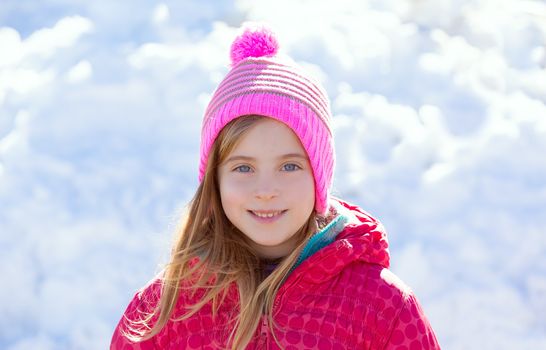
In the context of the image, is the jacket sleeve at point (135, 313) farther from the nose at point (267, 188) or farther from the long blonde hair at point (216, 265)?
the nose at point (267, 188)

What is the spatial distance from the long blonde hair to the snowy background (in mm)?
1646

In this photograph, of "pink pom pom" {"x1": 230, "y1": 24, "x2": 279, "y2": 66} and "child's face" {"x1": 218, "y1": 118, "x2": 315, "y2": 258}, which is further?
"pink pom pom" {"x1": 230, "y1": 24, "x2": 279, "y2": 66}

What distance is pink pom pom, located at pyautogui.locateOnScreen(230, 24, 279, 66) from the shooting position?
2.57 metres

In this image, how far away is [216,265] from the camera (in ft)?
8.18

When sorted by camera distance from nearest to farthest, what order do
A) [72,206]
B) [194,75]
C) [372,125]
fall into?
1. [72,206]
2. [372,125]
3. [194,75]

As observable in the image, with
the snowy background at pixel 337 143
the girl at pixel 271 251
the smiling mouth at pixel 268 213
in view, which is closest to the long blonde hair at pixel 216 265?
the girl at pixel 271 251

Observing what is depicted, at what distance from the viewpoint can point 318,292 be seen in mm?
2373

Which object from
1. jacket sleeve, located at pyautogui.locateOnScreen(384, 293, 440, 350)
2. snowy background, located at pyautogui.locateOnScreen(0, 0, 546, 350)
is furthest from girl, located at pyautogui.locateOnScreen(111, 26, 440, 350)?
snowy background, located at pyautogui.locateOnScreen(0, 0, 546, 350)

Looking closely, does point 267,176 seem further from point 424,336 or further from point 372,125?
point 372,125

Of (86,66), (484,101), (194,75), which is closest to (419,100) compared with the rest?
(484,101)

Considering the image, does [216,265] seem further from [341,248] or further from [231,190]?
[341,248]

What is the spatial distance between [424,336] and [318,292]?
290 mm

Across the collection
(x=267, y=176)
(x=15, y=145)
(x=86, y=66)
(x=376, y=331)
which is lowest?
(x=376, y=331)

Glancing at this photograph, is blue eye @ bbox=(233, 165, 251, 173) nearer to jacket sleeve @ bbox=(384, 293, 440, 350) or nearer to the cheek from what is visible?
the cheek
